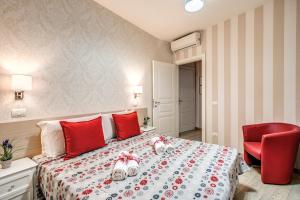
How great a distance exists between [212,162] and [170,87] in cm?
274

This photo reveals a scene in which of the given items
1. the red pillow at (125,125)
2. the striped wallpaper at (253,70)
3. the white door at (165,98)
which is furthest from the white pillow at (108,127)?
the striped wallpaper at (253,70)

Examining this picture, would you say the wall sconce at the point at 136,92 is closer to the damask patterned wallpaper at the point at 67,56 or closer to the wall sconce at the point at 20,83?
the damask patterned wallpaper at the point at 67,56

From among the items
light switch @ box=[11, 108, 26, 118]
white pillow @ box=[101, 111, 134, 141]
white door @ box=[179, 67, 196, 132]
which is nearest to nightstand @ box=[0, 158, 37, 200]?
light switch @ box=[11, 108, 26, 118]

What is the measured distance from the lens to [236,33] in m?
3.07

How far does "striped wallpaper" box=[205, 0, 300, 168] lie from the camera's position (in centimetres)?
246

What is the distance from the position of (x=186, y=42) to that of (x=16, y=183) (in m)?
3.73

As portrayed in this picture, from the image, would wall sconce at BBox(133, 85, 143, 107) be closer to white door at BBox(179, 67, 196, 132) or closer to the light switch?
the light switch

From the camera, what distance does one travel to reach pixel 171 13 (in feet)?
9.66

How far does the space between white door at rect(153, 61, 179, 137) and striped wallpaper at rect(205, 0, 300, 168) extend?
0.93m

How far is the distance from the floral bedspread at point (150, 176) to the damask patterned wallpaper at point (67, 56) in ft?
2.66

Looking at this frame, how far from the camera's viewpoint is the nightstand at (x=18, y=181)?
144 cm

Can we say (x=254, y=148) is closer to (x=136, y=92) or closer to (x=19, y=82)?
(x=136, y=92)

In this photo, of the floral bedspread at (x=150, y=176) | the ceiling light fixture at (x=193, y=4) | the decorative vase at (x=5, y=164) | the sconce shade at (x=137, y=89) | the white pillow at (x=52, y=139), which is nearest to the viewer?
the floral bedspread at (x=150, y=176)

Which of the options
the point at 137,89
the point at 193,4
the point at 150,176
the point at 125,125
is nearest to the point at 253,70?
the point at 193,4
